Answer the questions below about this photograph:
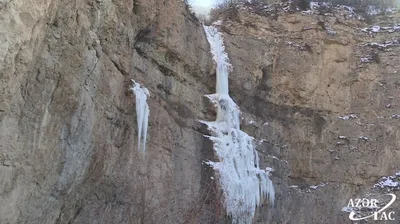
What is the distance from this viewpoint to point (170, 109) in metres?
14.4

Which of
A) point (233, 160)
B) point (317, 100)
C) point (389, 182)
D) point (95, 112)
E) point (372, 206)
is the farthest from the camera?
point (317, 100)

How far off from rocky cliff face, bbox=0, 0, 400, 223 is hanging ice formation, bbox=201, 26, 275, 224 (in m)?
0.46

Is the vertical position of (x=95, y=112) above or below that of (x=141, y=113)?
above

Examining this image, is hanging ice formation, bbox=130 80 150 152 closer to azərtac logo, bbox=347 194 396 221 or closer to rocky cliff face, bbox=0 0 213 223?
rocky cliff face, bbox=0 0 213 223

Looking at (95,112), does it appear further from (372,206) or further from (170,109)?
(372,206)

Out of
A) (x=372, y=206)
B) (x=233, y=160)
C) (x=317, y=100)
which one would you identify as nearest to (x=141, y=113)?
(x=233, y=160)

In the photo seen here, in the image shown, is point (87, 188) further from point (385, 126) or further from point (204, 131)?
point (385, 126)

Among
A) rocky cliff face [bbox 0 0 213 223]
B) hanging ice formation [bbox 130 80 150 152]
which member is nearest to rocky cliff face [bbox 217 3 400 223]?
rocky cliff face [bbox 0 0 213 223]

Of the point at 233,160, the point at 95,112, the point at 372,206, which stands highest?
the point at 95,112

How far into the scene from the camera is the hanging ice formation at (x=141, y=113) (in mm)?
12352

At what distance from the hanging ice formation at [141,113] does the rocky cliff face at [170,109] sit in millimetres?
148

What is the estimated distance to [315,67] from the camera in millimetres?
19406

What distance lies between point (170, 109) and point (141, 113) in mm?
1966

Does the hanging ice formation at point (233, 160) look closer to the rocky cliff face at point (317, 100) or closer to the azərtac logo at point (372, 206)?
the rocky cliff face at point (317, 100)
